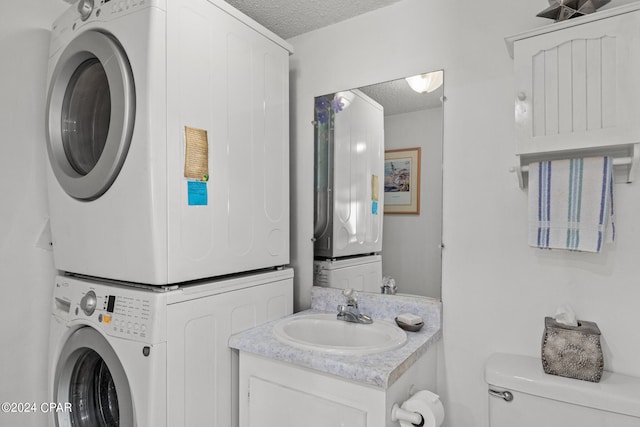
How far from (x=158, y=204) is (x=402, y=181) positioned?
1.02 meters

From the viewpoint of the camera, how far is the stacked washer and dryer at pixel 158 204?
1.21 meters

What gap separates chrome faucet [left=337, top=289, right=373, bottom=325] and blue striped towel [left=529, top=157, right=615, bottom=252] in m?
0.72

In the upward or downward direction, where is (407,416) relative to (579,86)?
downward

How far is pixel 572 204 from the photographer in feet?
4.04

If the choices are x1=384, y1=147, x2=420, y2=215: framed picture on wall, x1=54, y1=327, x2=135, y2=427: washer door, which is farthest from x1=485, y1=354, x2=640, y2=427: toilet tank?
x1=54, y1=327, x2=135, y2=427: washer door

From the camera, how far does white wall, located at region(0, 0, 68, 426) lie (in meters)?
1.60

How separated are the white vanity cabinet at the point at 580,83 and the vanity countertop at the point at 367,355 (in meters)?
0.78

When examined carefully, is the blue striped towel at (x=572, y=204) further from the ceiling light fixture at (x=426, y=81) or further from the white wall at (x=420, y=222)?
the ceiling light fixture at (x=426, y=81)

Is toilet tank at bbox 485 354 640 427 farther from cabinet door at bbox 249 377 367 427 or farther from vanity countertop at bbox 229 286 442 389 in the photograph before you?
cabinet door at bbox 249 377 367 427

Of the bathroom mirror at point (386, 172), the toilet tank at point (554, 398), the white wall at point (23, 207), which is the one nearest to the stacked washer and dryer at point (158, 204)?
the white wall at point (23, 207)

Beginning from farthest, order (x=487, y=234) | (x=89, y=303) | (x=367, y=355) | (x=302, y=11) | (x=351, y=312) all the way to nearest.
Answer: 1. (x=302, y=11)
2. (x=351, y=312)
3. (x=487, y=234)
4. (x=89, y=303)
5. (x=367, y=355)

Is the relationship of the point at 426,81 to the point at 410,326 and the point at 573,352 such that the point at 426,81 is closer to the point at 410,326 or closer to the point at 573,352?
the point at 410,326

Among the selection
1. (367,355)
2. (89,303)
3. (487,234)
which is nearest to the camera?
(367,355)

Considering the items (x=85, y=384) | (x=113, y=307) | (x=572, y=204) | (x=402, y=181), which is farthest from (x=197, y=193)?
(x=572, y=204)
